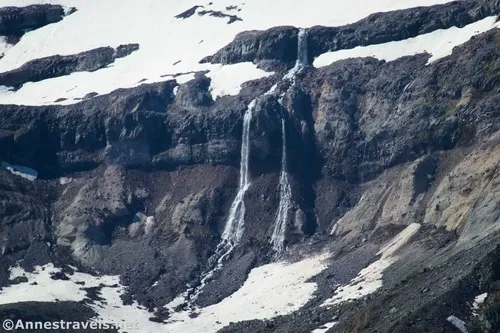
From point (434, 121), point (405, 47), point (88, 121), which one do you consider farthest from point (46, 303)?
point (405, 47)

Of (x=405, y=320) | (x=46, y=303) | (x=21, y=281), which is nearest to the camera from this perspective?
(x=405, y=320)

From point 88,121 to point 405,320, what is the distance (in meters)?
71.4

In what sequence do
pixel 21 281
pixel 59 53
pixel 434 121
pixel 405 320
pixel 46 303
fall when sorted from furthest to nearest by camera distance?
pixel 59 53
pixel 434 121
pixel 21 281
pixel 46 303
pixel 405 320

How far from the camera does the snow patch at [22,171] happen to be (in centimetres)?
13438

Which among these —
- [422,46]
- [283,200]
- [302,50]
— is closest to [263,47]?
[302,50]

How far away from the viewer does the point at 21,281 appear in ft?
370

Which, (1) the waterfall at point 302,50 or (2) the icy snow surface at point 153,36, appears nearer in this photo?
(1) the waterfall at point 302,50

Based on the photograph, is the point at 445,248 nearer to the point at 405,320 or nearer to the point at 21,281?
the point at 405,320

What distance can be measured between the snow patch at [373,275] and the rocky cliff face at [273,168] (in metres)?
0.58

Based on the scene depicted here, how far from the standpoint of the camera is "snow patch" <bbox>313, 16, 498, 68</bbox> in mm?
131000

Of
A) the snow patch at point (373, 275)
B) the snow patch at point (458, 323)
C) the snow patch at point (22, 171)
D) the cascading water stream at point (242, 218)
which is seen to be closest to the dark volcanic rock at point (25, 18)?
the snow patch at point (22, 171)

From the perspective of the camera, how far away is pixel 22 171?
135 meters

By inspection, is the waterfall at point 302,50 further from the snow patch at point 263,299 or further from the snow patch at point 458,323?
the snow patch at point 458,323

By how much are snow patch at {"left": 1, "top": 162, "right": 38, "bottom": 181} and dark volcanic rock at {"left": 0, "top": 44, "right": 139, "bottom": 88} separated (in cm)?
2511
